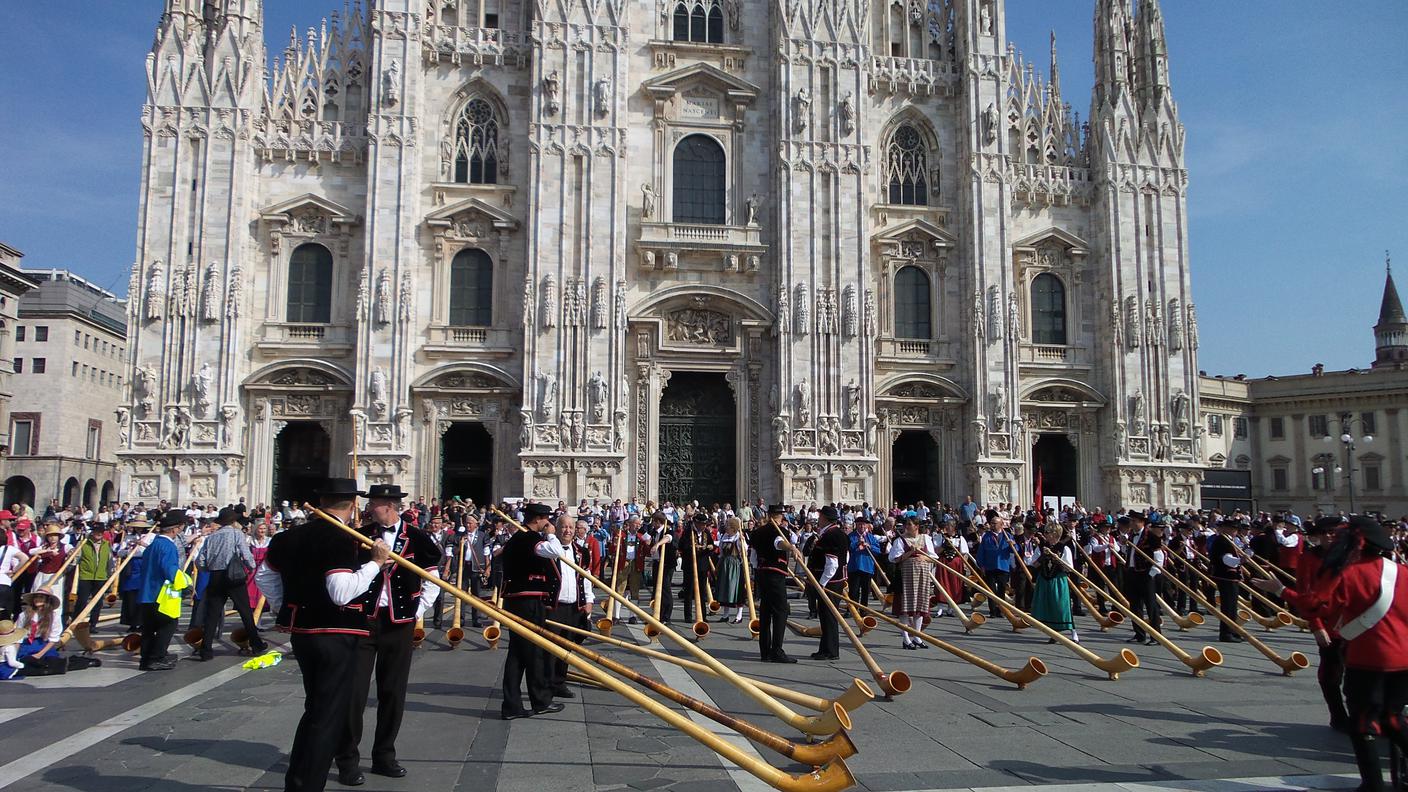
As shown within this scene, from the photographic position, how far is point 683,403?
31.0m

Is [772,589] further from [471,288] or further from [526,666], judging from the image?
[471,288]

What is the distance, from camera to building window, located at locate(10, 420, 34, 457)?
169 ft

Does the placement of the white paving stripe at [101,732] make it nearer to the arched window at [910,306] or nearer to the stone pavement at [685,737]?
the stone pavement at [685,737]

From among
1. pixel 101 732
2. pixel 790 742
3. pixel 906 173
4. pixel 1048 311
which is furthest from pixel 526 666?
pixel 1048 311

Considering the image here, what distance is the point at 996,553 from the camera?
17250 millimetres

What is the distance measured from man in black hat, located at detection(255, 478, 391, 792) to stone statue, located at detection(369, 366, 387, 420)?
889 inches

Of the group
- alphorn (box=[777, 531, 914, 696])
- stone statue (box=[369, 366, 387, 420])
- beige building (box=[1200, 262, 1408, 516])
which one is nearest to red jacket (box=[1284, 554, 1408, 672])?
alphorn (box=[777, 531, 914, 696])

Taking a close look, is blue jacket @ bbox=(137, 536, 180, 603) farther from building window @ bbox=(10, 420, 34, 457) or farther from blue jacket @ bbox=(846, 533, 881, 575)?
building window @ bbox=(10, 420, 34, 457)

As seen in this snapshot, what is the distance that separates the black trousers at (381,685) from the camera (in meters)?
6.99

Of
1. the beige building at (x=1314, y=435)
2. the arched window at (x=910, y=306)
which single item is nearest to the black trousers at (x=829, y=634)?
the arched window at (x=910, y=306)

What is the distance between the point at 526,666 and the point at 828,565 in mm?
4789

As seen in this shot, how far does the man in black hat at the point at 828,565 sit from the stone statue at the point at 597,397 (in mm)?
16126

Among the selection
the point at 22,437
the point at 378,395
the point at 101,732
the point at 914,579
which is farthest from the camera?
the point at 22,437

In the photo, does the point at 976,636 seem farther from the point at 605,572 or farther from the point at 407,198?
the point at 407,198
